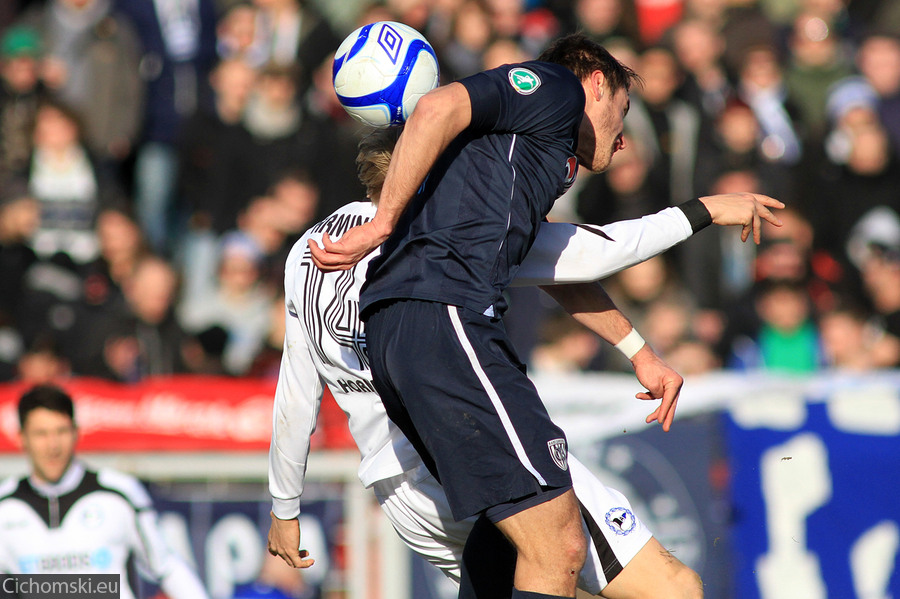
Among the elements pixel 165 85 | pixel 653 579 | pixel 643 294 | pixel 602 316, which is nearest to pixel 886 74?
pixel 643 294

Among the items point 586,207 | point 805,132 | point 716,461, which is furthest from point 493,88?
point 805,132

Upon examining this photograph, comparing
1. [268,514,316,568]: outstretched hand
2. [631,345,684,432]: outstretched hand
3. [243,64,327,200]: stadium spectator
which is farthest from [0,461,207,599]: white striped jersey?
[243,64,327,200]: stadium spectator

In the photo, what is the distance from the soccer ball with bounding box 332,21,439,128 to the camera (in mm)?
4160

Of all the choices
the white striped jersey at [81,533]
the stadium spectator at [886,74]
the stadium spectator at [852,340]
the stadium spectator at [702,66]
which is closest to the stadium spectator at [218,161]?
the stadium spectator at [702,66]

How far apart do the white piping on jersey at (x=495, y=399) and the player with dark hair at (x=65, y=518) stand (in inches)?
113

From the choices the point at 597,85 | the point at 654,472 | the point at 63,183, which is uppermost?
the point at 63,183

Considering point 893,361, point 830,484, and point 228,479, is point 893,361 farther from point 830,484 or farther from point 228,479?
point 228,479

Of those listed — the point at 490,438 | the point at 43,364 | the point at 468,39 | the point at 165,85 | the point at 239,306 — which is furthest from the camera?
the point at 165,85

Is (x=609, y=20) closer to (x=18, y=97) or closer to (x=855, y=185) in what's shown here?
(x=855, y=185)

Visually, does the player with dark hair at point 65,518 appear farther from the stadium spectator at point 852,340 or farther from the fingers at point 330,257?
the stadium spectator at point 852,340

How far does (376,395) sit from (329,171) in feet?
19.7

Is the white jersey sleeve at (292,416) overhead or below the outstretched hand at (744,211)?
below

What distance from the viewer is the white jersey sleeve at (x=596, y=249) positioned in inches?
170

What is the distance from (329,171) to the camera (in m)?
10.4
